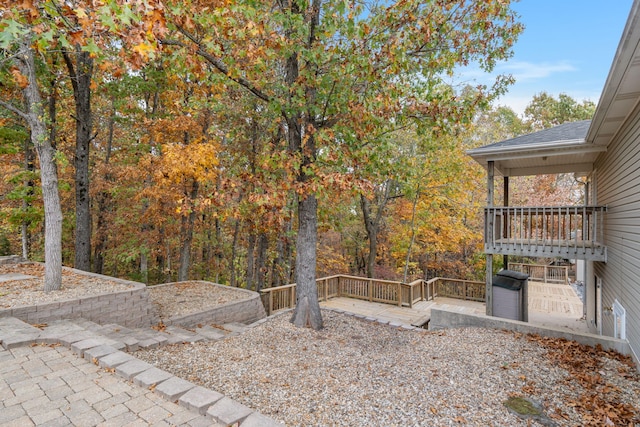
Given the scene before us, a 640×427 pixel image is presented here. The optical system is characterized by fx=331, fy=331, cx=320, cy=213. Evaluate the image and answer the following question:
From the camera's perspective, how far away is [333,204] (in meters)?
13.2

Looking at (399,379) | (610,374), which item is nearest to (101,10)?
(399,379)

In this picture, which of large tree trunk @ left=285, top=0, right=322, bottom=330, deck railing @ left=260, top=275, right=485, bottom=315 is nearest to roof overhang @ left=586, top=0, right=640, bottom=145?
large tree trunk @ left=285, top=0, right=322, bottom=330

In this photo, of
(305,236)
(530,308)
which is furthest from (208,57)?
(530,308)

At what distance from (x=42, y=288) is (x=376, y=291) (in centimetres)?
834

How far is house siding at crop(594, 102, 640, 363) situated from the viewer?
15.0 ft

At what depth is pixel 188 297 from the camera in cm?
814

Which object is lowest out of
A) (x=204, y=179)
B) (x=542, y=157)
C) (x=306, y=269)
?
(x=306, y=269)

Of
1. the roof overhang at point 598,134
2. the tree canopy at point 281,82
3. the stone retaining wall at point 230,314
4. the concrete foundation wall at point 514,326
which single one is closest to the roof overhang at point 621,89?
the roof overhang at point 598,134

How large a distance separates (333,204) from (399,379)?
9501 mm

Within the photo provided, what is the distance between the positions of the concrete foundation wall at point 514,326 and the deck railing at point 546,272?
353 inches

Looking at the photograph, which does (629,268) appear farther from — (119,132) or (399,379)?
(119,132)

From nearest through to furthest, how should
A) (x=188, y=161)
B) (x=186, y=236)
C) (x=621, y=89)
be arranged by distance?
(x=621, y=89) < (x=188, y=161) < (x=186, y=236)

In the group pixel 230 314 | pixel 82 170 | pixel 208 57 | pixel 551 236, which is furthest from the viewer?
pixel 82 170

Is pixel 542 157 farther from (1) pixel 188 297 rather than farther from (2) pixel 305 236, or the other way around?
(1) pixel 188 297
